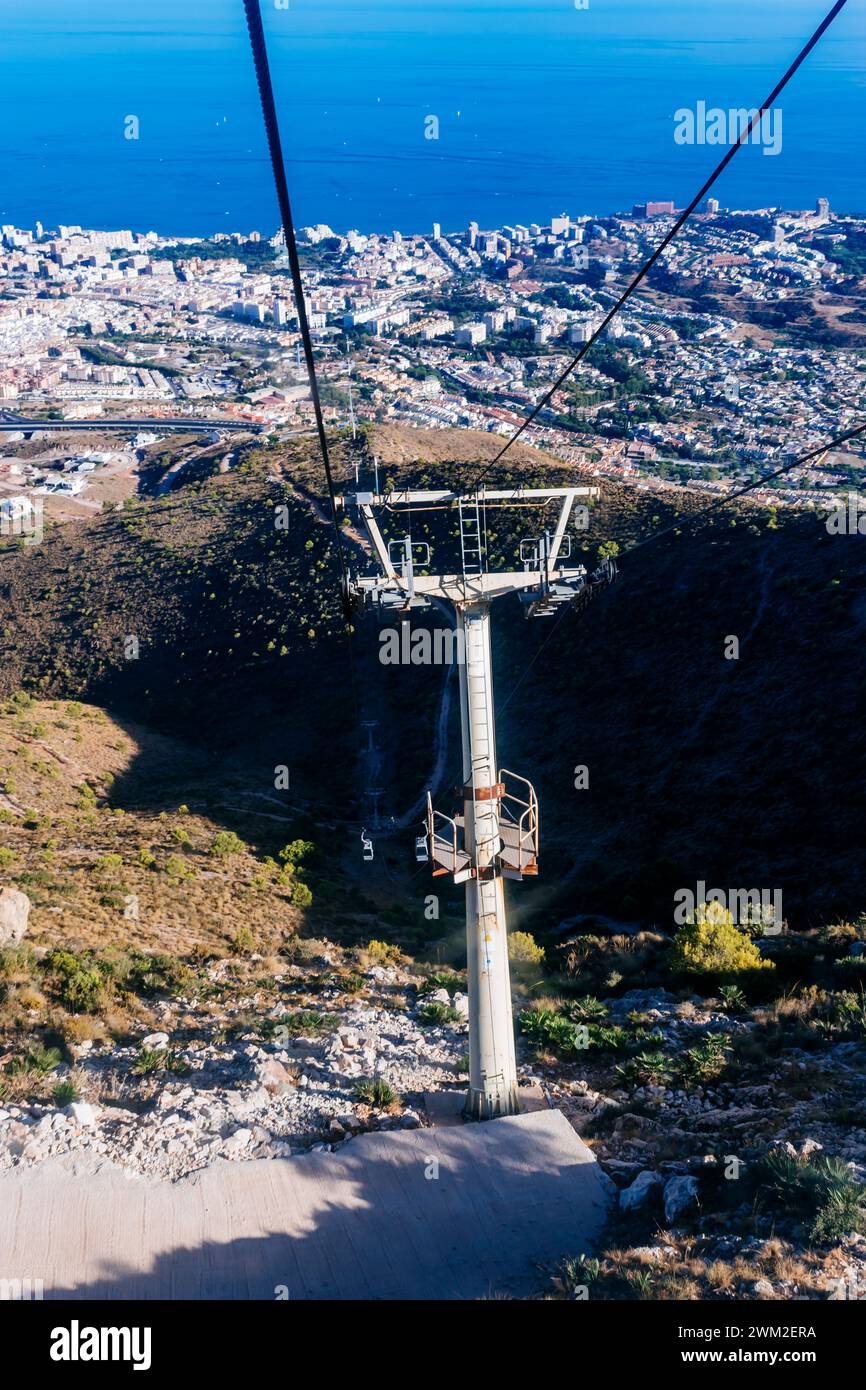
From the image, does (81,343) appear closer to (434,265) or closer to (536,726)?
(434,265)

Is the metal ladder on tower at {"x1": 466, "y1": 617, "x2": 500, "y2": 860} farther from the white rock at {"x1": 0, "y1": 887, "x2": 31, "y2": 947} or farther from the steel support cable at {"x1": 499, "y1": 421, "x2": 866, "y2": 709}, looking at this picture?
the white rock at {"x1": 0, "y1": 887, "x2": 31, "y2": 947}

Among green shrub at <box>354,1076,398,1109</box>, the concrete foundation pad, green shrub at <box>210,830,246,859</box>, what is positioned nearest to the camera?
the concrete foundation pad

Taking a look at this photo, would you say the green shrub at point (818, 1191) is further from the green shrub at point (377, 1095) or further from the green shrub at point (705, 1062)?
the green shrub at point (377, 1095)

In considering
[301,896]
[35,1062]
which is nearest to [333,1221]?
[35,1062]

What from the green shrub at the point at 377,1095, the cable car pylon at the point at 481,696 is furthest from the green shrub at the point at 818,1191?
the green shrub at the point at 377,1095

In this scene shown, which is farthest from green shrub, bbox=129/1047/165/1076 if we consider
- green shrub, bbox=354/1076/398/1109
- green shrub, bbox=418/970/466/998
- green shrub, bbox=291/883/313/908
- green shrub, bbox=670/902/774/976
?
green shrub, bbox=291/883/313/908

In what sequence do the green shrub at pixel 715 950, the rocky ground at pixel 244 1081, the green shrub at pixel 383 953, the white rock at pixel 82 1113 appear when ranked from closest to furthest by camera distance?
the rocky ground at pixel 244 1081
the white rock at pixel 82 1113
the green shrub at pixel 715 950
the green shrub at pixel 383 953

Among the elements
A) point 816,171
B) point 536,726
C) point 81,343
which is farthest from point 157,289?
point 536,726
